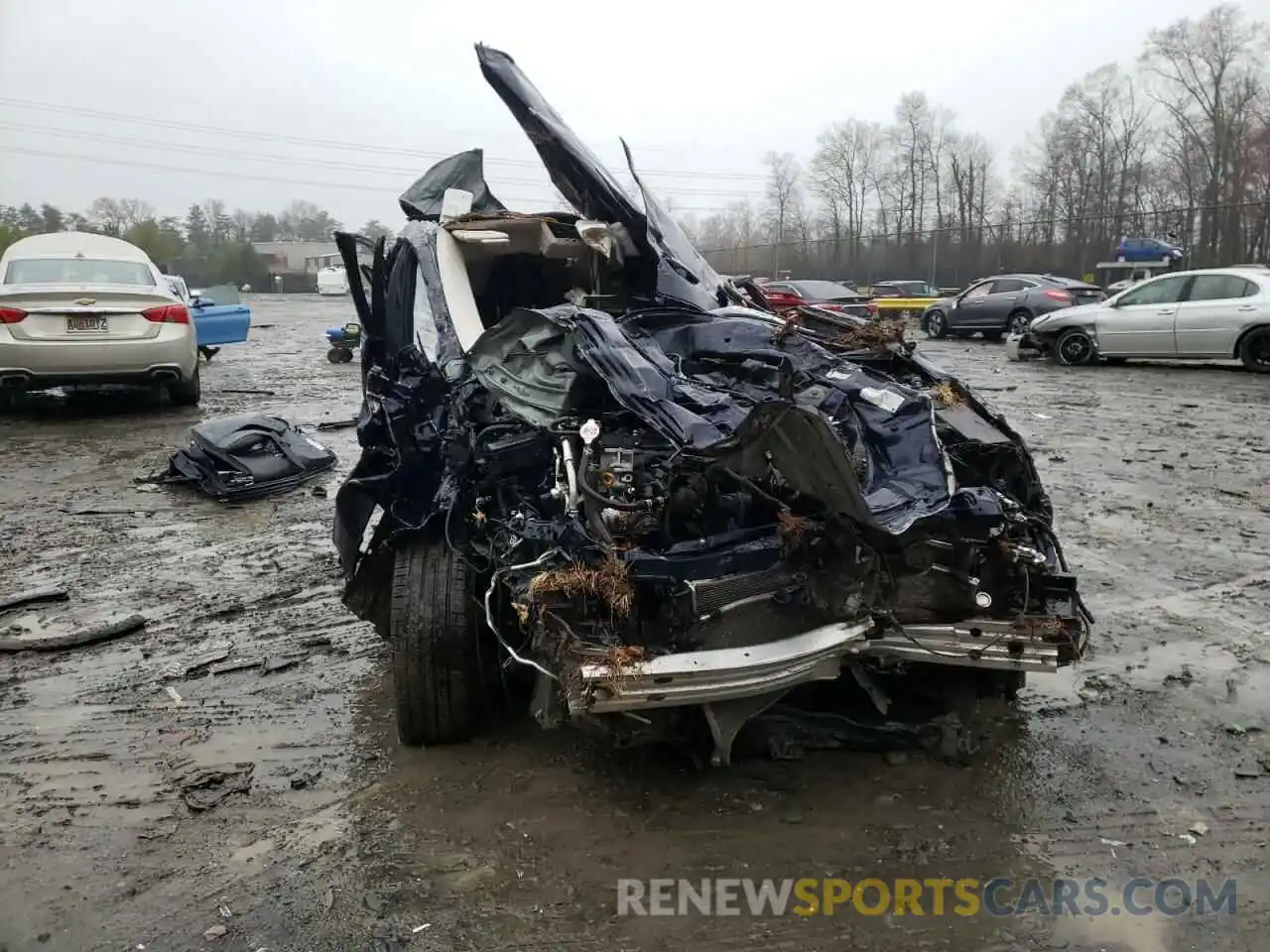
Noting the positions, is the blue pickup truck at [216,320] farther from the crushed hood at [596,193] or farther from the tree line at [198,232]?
the tree line at [198,232]

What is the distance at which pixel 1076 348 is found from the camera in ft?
48.0

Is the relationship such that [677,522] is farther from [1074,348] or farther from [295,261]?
[295,261]

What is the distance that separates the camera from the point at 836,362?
3477 millimetres

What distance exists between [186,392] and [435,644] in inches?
351

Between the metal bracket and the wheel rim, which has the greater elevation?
the wheel rim

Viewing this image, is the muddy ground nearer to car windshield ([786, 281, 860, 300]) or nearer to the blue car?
car windshield ([786, 281, 860, 300])

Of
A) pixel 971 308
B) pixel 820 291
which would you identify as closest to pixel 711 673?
pixel 820 291

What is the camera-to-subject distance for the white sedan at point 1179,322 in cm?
1249

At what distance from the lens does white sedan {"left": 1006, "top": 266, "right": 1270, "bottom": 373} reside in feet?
41.0

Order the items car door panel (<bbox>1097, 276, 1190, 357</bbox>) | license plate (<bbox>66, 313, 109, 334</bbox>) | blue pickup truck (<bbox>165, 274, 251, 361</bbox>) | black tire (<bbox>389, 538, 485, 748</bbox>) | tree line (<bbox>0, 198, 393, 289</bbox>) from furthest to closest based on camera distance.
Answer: tree line (<bbox>0, 198, 393, 289</bbox>) → car door panel (<bbox>1097, 276, 1190, 357</bbox>) → blue pickup truck (<bbox>165, 274, 251, 361</bbox>) → license plate (<bbox>66, 313, 109, 334</bbox>) → black tire (<bbox>389, 538, 485, 748</bbox>)

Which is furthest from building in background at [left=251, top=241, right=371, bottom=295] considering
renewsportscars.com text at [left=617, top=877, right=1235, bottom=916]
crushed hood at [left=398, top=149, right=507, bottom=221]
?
renewsportscars.com text at [left=617, top=877, right=1235, bottom=916]

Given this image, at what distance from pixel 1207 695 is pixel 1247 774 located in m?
0.62

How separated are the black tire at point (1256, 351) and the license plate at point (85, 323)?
1363cm

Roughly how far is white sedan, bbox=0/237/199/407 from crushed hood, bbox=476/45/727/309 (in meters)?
6.15
